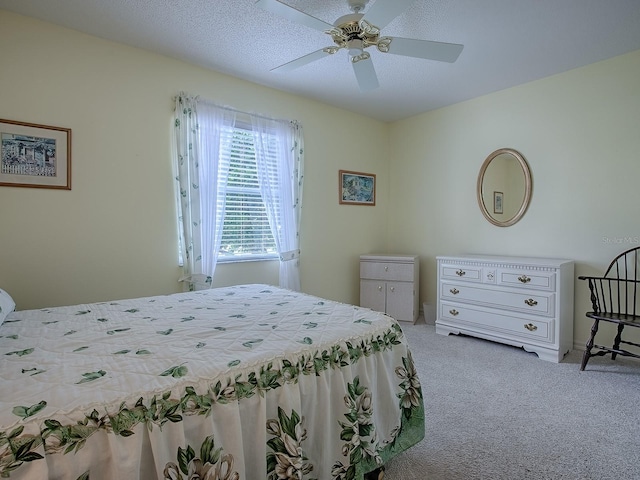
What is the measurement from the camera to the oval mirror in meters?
3.47

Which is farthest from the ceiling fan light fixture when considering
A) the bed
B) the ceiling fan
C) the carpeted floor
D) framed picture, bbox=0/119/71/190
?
the carpeted floor

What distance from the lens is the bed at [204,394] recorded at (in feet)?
2.75

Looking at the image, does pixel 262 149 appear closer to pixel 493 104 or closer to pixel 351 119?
pixel 351 119

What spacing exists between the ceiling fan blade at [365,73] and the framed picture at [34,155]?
2096 mm

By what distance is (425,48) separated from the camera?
2.07 metres

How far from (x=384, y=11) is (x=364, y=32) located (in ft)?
0.63

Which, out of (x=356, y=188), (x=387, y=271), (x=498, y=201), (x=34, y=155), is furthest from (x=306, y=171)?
(x=34, y=155)

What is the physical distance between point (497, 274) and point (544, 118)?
1594 mm

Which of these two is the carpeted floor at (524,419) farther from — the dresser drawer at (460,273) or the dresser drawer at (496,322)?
the dresser drawer at (460,273)

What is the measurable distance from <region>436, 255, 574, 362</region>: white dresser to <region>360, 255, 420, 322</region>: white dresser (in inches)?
14.1

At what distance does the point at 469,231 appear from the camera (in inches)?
155

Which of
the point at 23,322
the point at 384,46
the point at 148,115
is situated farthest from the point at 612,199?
the point at 23,322

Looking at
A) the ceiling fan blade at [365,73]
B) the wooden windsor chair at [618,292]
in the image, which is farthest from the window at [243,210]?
the wooden windsor chair at [618,292]

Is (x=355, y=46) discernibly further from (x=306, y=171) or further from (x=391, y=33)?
(x=306, y=171)
